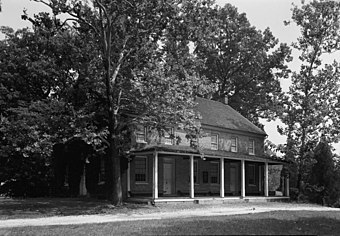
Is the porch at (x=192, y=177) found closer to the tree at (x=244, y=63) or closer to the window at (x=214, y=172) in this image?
the window at (x=214, y=172)

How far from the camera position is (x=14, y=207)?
2497 cm

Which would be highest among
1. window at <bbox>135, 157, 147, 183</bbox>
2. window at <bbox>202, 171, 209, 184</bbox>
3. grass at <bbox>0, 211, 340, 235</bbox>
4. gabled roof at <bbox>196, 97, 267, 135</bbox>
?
gabled roof at <bbox>196, 97, 267, 135</bbox>

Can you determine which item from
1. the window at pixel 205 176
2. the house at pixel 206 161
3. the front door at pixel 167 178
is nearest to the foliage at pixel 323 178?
the house at pixel 206 161

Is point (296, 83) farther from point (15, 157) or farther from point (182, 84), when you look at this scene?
point (15, 157)

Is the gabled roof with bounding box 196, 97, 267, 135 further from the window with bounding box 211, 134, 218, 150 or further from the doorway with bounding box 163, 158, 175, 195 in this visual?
the doorway with bounding box 163, 158, 175, 195

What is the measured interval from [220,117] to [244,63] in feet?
58.1

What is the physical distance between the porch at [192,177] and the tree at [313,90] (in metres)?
3.27

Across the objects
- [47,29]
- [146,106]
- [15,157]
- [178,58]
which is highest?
[47,29]

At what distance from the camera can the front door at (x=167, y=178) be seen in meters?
34.5

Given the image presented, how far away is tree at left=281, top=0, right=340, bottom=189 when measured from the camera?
4003cm

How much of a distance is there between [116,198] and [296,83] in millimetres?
21327

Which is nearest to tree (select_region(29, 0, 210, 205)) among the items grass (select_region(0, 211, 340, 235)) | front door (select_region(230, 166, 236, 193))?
grass (select_region(0, 211, 340, 235))

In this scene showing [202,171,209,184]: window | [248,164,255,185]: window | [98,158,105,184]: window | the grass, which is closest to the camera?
the grass

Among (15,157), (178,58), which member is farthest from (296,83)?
(15,157)
